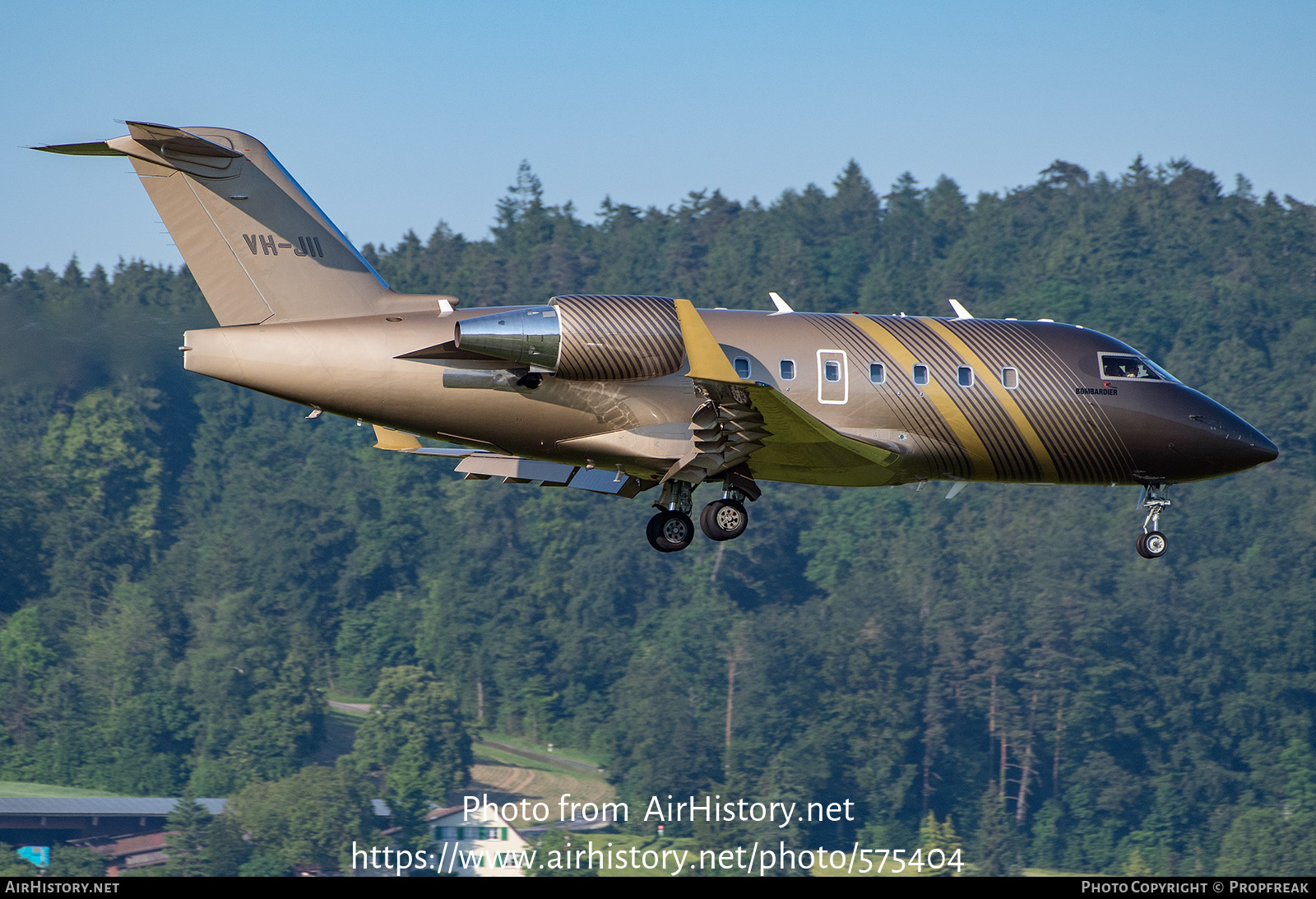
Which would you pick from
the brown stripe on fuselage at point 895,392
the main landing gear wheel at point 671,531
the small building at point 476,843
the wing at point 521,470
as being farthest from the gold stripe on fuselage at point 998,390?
the small building at point 476,843

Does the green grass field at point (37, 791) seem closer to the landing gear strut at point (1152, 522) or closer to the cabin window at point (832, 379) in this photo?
the cabin window at point (832, 379)

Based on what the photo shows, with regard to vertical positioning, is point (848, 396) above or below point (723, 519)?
above

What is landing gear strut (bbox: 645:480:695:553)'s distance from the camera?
2748 cm

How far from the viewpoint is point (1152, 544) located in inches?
1152

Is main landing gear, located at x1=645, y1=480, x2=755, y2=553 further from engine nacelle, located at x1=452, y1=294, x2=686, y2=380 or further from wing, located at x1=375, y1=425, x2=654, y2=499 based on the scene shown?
engine nacelle, located at x1=452, y1=294, x2=686, y2=380

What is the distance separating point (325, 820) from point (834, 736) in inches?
1308

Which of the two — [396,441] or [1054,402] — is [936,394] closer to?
[1054,402]

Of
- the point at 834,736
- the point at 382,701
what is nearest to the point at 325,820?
the point at 382,701

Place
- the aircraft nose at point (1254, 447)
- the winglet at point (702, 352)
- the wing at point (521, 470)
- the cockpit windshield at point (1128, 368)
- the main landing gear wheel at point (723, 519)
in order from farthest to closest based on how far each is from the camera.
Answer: the aircraft nose at point (1254, 447), the cockpit windshield at point (1128, 368), the wing at point (521, 470), the main landing gear wheel at point (723, 519), the winglet at point (702, 352)

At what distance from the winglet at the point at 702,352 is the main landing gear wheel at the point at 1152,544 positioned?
995cm

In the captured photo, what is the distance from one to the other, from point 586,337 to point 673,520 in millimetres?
3950

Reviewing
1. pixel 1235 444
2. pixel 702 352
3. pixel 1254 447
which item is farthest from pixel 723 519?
pixel 1254 447

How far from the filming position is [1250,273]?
154500 mm

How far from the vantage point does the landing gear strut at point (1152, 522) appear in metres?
29.1
